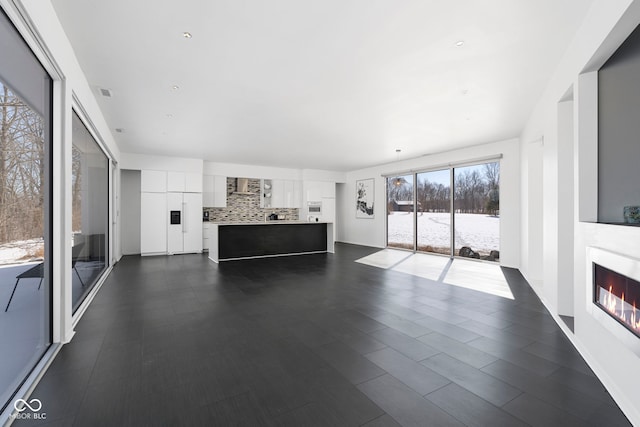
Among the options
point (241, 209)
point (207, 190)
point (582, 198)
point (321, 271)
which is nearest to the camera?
point (582, 198)

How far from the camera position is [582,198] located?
2.56m

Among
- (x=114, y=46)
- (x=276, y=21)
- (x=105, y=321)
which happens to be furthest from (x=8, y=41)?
(x=105, y=321)

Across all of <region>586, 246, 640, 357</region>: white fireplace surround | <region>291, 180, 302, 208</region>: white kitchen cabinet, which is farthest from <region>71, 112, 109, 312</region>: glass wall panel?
<region>291, 180, 302, 208</region>: white kitchen cabinet

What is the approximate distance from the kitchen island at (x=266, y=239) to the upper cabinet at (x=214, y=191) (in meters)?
1.68

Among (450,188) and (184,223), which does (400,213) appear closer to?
(450,188)

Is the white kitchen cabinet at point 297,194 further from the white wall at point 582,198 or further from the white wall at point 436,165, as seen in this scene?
the white wall at point 582,198

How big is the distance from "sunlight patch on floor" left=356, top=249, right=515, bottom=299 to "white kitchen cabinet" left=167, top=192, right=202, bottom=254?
15.6 feet

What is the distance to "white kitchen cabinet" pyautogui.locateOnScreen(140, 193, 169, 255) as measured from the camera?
311 inches

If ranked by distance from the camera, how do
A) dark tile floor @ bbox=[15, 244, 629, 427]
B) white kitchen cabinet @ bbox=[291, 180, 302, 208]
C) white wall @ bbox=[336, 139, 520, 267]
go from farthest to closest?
white kitchen cabinet @ bbox=[291, 180, 302, 208] → white wall @ bbox=[336, 139, 520, 267] → dark tile floor @ bbox=[15, 244, 629, 427]

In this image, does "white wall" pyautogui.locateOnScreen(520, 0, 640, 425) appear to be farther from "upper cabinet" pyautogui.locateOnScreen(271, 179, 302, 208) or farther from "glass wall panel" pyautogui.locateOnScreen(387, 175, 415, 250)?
"upper cabinet" pyautogui.locateOnScreen(271, 179, 302, 208)

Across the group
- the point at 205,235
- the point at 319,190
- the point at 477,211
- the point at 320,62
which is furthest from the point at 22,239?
the point at 319,190

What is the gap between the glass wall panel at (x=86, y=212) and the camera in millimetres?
3365

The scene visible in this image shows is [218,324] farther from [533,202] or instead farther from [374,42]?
[533,202]

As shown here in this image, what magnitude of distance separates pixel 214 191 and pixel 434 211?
6.46 meters
